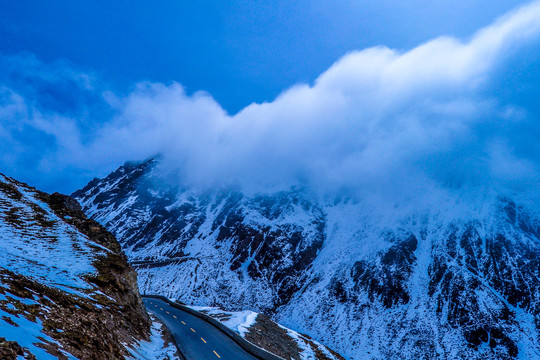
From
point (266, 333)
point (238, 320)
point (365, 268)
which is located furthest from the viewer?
point (365, 268)

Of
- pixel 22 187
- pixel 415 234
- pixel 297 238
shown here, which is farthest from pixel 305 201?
pixel 22 187

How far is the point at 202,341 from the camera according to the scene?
2536 centimetres

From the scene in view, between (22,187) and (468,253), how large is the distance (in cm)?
9855

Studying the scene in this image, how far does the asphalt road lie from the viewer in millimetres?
21703

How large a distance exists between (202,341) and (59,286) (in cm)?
1299

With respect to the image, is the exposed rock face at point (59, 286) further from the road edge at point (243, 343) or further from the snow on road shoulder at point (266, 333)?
the snow on road shoulder at point (266, 333)

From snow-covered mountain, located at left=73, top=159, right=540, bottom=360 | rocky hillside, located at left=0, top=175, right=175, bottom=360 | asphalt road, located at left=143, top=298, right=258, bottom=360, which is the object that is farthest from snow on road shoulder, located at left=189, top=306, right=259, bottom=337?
snow-covered mountain, located at left=73, top=159, right=540, bottom=360

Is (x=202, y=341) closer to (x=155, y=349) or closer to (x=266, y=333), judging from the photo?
(x=155, y=349)

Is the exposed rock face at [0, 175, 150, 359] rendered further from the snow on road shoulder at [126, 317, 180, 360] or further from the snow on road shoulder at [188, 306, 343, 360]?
the snow on road shoulder at [188, 306, 343, 360]

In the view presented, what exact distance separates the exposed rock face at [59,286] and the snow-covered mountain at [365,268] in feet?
168

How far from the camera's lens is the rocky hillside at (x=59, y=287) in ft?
34.7

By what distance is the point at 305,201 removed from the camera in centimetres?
13462

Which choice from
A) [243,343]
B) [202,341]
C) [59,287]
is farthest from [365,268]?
[59,287]

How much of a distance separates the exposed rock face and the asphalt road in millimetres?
3807
